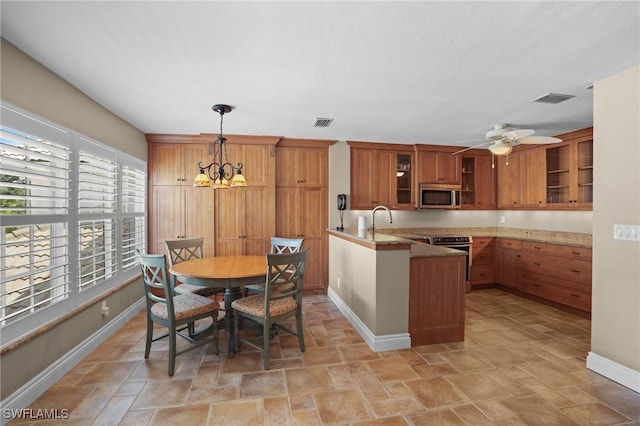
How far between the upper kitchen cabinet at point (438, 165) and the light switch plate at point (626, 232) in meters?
2.83

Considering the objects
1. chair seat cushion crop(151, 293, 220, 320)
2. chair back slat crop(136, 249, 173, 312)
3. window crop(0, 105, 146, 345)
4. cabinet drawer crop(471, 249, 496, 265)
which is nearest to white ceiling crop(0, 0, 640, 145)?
window crop(0, 105, 146, 345)

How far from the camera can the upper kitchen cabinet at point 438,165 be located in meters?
4.96

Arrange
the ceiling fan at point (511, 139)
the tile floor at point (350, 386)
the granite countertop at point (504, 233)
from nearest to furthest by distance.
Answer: the tile floor at point (350, 386), the ceiling fan at point (511, 139), the granite countertop at point (504, 233)

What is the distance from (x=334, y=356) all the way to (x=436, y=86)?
2593 millimetres

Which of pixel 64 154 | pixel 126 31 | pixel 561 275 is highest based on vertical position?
pixel 126 31

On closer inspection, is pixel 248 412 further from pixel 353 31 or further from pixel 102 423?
pixel 353 31

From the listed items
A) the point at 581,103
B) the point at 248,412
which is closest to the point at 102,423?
the point at 248,412

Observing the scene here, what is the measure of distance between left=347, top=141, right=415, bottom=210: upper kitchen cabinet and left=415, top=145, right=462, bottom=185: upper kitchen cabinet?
16 centimetres

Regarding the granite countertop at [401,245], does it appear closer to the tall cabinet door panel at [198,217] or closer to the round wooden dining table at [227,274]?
the round wooden dining table at [227,274]

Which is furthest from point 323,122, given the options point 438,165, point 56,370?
point 56,370

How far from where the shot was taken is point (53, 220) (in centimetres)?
228

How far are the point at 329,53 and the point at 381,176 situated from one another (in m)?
3.06

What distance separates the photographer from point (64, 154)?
2.46 m

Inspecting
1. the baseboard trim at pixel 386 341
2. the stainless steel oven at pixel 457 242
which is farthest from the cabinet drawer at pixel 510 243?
the baseboard trim at pixel 386 341
